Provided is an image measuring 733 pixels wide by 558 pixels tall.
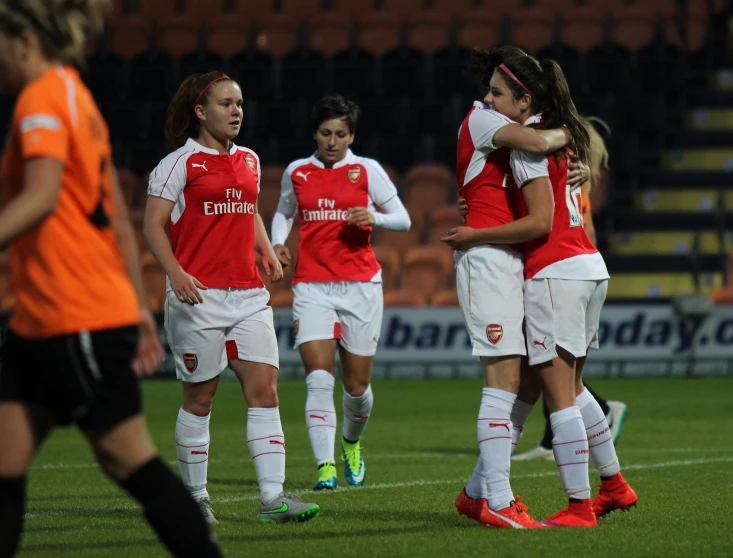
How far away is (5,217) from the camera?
336cm

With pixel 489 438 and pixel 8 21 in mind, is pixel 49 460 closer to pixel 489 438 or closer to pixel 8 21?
pixel 489 438

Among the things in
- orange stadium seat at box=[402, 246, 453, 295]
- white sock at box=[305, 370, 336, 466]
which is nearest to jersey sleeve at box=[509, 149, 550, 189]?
white sock at box=[305, 370, 336, 466]

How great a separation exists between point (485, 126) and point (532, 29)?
52.9 ft

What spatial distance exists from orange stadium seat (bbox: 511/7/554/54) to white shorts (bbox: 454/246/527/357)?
15.7 meters

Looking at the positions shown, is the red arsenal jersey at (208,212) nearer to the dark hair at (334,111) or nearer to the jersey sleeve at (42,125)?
the dark hair at (334,111)

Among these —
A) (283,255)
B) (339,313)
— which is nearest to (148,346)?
(283,255)

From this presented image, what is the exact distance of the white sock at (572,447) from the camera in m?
5.35

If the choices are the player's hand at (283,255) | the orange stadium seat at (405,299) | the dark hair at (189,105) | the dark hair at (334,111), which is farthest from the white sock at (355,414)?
the orange stadium seat at (405,299)

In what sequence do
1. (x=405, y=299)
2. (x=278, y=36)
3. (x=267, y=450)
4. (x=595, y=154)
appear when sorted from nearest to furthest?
(x=267, y=450) → (x=595, y=154) → (x=405, y=299) → (x=278, y=36)

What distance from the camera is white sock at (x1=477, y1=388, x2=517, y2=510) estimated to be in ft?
17.5

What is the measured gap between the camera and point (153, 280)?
17.6m

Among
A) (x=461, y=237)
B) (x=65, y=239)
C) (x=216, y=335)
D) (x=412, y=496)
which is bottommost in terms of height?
(x=412, y=496)

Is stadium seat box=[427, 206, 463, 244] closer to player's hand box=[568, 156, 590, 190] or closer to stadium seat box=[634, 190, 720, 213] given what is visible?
stadium seat box=[634, 190, 720, 213]

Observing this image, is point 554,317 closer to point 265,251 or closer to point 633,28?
point 265,251
